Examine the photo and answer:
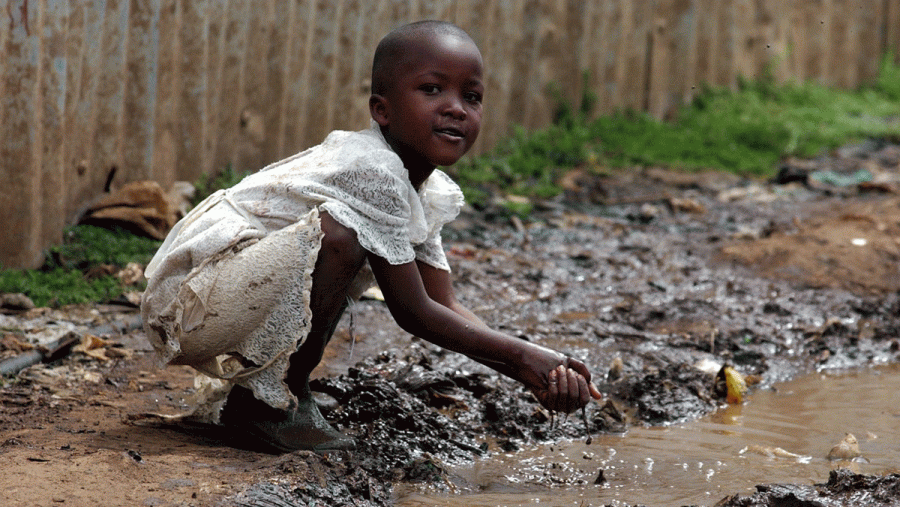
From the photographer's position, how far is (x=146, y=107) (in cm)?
467

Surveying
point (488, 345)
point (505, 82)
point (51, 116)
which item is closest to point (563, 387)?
point (488, 345)

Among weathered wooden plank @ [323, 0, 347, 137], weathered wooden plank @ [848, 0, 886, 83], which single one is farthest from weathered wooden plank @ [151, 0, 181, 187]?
weathered wooden plank @ [848, 0, 886, 83]

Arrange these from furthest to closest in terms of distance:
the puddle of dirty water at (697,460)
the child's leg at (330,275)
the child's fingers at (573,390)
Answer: the puddle of dirty water at (697,460) < the child's leg at (330,275) < the child's fingers at (573,390)

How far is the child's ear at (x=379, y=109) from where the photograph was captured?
8.55 ft

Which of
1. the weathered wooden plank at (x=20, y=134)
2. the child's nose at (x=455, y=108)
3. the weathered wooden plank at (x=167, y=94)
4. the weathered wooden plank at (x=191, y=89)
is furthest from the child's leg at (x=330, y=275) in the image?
the weathered wooden plank at (x=191, y=89)

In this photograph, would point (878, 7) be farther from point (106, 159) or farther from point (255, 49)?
point (106, 159)

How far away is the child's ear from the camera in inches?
103

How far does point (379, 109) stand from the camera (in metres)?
2.62

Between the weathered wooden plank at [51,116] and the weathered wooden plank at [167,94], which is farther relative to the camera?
the weathered wooden plank at [167,94]

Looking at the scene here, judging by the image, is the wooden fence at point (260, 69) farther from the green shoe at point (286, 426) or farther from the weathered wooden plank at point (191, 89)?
the green shoe at point (286, 426)

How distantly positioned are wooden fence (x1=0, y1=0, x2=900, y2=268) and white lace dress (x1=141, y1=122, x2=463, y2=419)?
180 centimetres

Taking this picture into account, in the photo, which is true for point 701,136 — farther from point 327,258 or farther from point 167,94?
point 327,258

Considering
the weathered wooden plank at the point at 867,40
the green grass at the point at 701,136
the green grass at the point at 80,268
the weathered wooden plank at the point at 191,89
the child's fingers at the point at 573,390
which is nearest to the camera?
the child's fingers at the point at 573,390

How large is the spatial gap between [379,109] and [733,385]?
1666 millimetres
